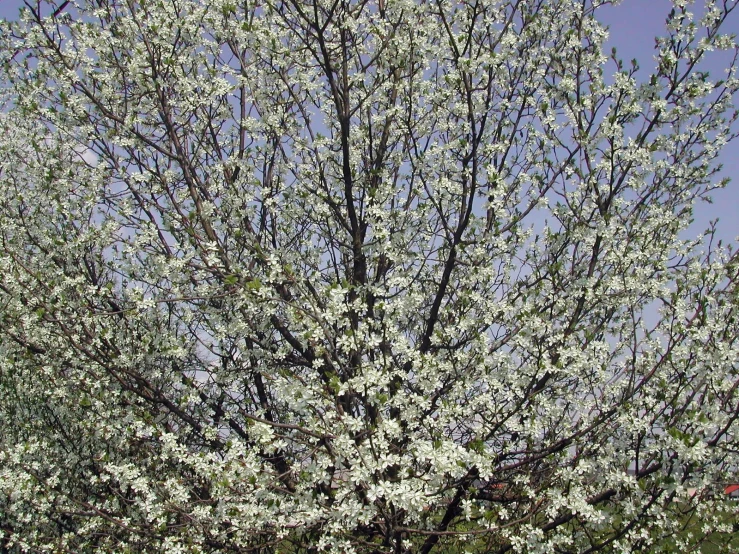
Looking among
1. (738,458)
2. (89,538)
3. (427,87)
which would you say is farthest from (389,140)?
(89,538)

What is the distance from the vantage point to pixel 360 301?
6.07 metres

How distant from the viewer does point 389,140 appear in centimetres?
777

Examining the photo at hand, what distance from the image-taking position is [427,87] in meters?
7.17

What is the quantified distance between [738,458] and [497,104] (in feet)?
14.3

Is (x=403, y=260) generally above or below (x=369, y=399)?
above

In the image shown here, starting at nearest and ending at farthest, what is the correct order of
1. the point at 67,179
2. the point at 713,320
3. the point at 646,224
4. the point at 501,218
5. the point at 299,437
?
1. the point at 713,320
2. the point at 299,437
3. the point at 646,224
4. the point at 501,218
5. the point at 67,179

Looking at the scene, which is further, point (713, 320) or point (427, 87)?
point (427, 87)

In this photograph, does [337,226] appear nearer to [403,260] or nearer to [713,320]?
[403,260]

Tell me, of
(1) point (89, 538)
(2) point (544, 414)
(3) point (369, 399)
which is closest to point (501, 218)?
(2) point (544, 414)

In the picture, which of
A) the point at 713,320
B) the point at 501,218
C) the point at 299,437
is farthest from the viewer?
the point at 501,218

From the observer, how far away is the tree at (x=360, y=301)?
5359mm

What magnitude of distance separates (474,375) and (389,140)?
328 centimetres

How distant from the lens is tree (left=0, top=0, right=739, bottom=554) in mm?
5359

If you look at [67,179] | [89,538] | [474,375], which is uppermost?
[67,179]
